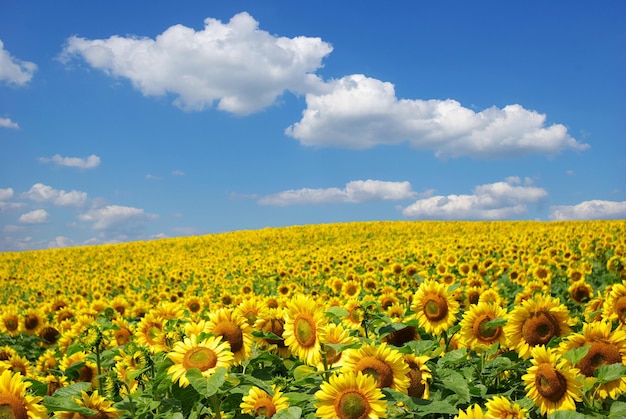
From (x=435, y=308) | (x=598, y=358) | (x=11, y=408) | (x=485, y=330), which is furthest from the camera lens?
(x=435, y=308)

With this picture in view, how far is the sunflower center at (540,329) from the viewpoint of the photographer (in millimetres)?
3801

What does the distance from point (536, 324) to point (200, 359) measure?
2.37 meters

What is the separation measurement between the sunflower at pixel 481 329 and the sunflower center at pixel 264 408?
182 centimetres

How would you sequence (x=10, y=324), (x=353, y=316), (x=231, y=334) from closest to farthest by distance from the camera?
(x=231, y=334) < (x=353, y=316) < (x=10, y=324)

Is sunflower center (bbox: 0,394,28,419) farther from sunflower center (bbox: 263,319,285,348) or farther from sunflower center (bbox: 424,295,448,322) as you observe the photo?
sunflower center (bbox: 424,295,448,322)

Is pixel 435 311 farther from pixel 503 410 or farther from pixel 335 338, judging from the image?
pixel 503 410

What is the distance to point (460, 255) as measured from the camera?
1599 centimetres

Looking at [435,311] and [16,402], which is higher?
[435,311]

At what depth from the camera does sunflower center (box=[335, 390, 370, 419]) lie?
251cm

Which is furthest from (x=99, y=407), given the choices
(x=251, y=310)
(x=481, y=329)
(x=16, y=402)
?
(x=481, y=329)

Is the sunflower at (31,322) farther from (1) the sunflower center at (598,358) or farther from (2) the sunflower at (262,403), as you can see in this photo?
Result: (1) the sunflower center at (598,358)

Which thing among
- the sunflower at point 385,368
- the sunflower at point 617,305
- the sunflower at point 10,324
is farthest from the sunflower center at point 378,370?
the sunflower at point 10,324

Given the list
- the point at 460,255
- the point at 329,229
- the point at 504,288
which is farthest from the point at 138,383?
the point at 329,229

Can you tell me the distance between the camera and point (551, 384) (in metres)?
3.04
